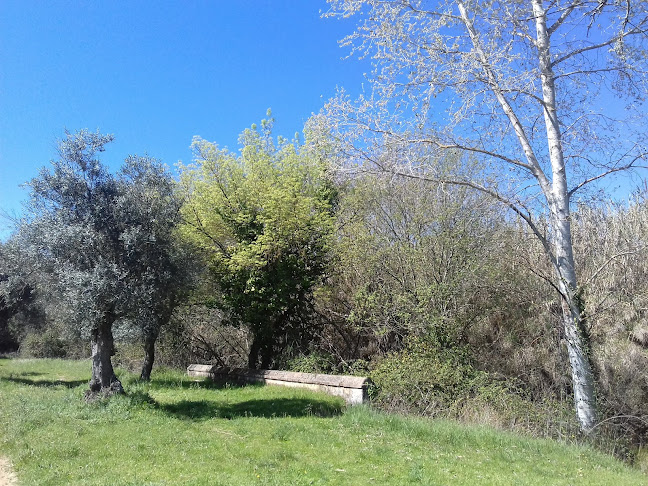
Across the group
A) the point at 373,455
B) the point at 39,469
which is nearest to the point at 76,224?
the point at 39,469

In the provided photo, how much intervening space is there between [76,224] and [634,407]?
1254 centimetres

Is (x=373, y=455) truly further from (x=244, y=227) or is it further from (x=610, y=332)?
(x=244, y=227)

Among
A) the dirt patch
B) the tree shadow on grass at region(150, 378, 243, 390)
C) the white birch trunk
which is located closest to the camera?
the dirt patch

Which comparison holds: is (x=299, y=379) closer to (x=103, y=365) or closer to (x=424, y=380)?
(x=424, y=380)

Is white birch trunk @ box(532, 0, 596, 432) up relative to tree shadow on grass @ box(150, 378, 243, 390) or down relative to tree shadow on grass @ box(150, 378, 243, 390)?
up

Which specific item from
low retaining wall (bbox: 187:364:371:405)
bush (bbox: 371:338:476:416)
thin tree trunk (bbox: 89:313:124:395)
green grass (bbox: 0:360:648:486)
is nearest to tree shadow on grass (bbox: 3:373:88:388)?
low retaining wall (bbox: 187:364:371:405)

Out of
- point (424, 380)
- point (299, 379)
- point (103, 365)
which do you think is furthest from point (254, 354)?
point (424, 380)

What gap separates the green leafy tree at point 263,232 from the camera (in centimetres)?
1480

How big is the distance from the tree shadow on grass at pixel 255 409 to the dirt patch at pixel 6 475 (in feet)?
10.8

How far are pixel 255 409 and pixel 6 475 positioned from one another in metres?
5.22

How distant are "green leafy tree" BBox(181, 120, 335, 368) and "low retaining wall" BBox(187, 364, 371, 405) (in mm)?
1295

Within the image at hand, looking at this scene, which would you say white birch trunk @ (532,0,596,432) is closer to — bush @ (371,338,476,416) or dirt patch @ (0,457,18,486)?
bush @ (371,338,476,416)

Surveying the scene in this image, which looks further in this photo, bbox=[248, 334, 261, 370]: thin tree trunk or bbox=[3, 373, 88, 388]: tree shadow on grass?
bbox=[248, 334, 261, 370]: thin tree trunk

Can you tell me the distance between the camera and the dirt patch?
19.0 ft
